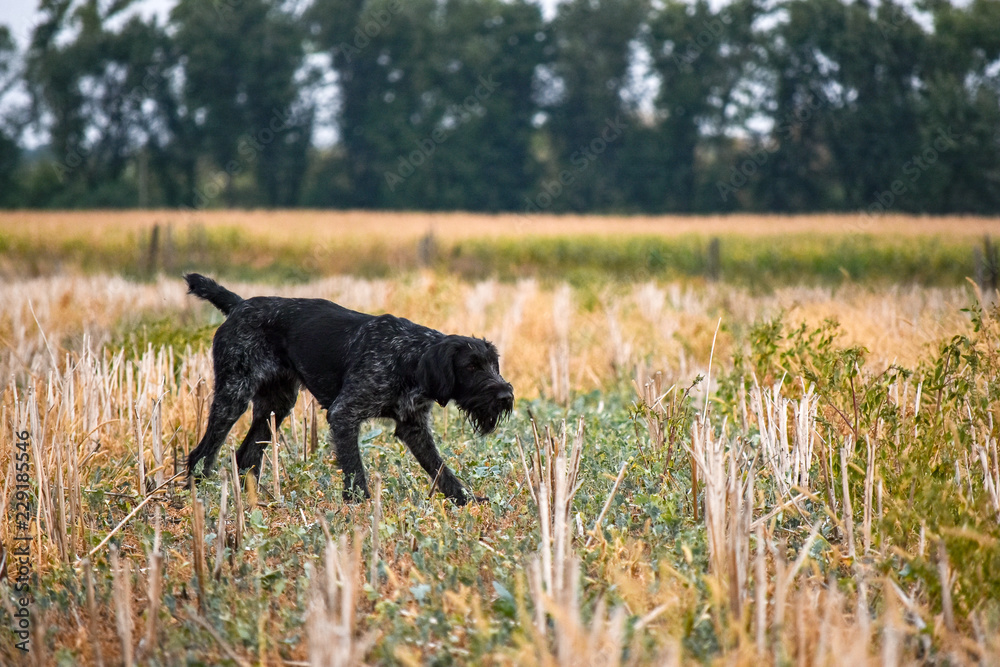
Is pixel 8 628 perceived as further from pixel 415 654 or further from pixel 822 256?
pixel 822 256

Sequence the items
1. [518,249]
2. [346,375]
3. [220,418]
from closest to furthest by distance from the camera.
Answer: [346,375], [220,418], [518,249]

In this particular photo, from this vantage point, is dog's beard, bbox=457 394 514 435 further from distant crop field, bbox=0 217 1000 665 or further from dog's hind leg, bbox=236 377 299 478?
dog's hind leg, bbox=236 377 299 478

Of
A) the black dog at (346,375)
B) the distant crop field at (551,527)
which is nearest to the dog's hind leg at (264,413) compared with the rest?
the black dog at (346,375)

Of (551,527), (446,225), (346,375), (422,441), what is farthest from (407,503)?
(446,225)

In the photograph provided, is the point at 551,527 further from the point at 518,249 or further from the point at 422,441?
the point at 518,249

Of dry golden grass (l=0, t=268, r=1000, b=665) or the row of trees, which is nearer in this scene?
dry golden grass (l=0, t=268, r=1000, b=665)

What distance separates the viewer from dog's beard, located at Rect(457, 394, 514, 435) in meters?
4.15

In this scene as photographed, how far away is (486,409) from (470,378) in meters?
0.18

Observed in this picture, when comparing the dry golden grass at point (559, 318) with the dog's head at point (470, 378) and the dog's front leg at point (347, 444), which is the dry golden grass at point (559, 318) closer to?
the dog's front leg at point (347, 444)

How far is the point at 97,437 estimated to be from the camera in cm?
499

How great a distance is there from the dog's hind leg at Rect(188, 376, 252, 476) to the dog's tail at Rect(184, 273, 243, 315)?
1.68 feet

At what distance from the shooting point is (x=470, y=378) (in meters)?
4.24

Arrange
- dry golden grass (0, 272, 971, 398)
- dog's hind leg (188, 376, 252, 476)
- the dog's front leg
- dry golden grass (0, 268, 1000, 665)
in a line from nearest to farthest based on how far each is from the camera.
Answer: dry golden grass (0, 268, 1000, 665) → the dog's front leg → dog's hind leg (188, 376, 252, 476) → dry golden grass (0, 272, 971, 398)

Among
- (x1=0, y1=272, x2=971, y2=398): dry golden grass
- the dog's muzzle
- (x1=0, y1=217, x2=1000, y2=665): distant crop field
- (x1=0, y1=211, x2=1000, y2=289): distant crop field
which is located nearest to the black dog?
the dog's muzzle
